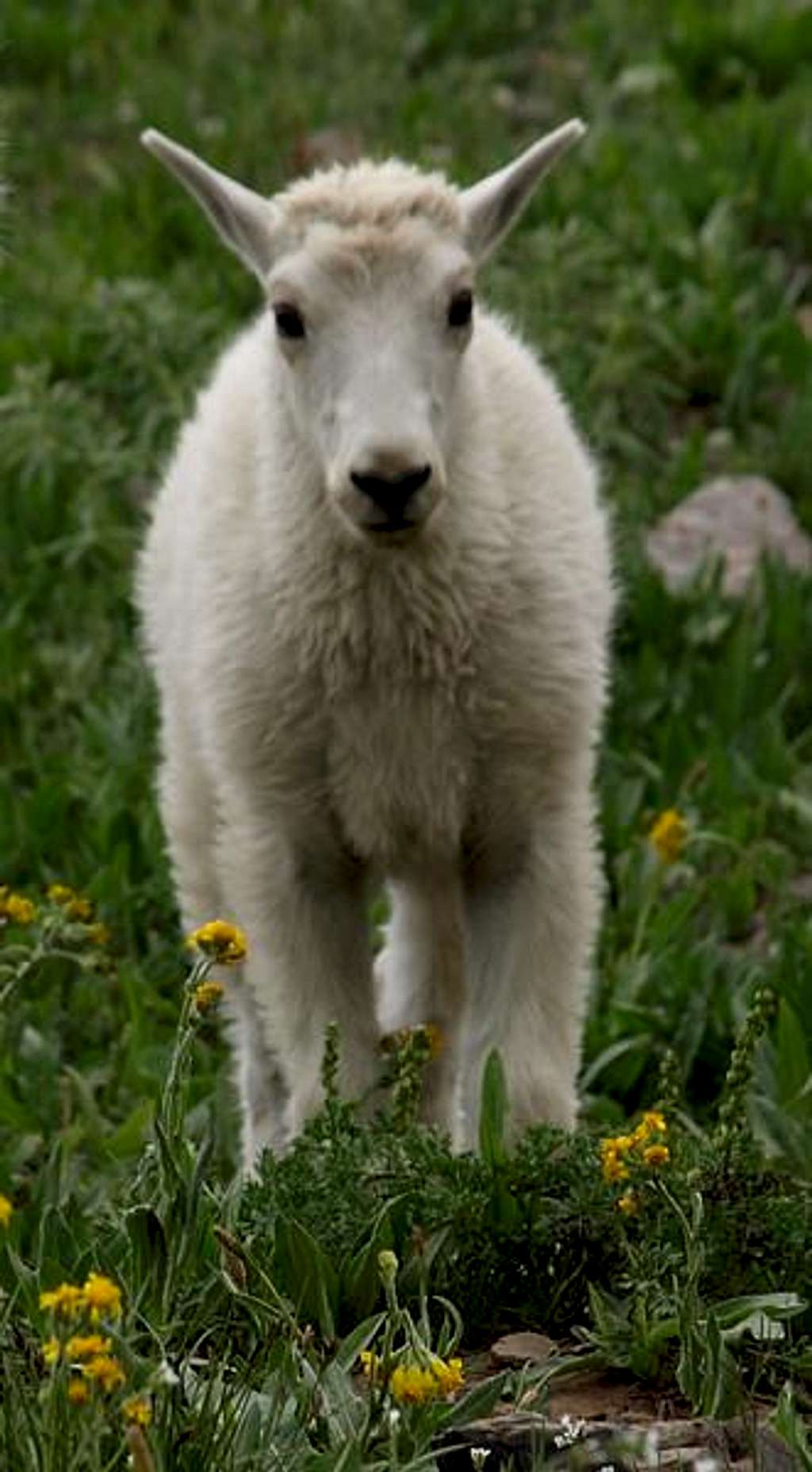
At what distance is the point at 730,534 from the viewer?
464 inches

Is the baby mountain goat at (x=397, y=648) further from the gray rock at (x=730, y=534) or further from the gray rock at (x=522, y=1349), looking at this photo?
the gray rock at (x=730, y=534)

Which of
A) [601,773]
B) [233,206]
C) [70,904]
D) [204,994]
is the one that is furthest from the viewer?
[601,773]

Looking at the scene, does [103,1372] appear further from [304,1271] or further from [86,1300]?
[304,1271]

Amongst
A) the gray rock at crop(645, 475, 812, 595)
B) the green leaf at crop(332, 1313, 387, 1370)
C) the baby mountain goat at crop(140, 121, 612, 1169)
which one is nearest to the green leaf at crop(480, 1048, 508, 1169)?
the baby mountain goat at crop(140, 121, 612, 1169)

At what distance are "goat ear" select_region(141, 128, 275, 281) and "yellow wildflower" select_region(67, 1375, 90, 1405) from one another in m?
3.34

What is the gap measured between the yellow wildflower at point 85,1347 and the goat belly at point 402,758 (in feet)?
9.01

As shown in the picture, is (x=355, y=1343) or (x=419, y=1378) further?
(x=355, y=1343)

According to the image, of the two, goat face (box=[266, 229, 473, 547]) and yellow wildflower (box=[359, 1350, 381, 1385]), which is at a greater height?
goat face (box=[266, 229, 473, 547])

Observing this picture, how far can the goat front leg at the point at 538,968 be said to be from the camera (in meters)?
7.88

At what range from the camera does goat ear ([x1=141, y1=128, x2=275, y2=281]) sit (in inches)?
311

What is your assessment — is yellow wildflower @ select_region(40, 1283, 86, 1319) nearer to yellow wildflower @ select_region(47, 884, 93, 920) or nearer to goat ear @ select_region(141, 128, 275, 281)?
yellow wildflower @ select_region(47, 884, 93, 920)

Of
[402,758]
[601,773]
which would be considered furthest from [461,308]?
[601,773]

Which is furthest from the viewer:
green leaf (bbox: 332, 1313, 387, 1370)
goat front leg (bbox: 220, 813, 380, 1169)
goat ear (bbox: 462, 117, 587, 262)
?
goat front leg (bbox: 220, 813, 380, 1169)

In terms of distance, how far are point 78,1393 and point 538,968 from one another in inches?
119
